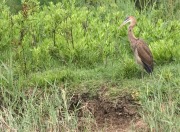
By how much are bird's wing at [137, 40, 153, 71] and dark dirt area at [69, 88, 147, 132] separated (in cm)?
52

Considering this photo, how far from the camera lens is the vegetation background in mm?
6082

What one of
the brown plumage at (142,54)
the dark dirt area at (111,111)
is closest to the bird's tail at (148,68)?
the brown plumage at (142,54)

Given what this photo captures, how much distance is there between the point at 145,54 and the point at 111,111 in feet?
2.81

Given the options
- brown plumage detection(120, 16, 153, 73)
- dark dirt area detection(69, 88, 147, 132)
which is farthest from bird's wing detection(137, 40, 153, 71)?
dark dirt area detection(69, 88, 147, 132)

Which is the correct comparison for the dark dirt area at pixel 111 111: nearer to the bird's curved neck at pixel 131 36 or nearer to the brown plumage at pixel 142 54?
the brown plumage at pixel 142 54

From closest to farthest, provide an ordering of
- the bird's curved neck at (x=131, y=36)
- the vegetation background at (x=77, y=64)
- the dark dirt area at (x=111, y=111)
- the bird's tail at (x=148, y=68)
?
1. the vegetation background at (x=77, y=64)
2. the dark dirt area at (x=111, y=111)
3. the bird's tail at (x=148, y=68)
4. the bird's curved neck at (x=131, y=36)

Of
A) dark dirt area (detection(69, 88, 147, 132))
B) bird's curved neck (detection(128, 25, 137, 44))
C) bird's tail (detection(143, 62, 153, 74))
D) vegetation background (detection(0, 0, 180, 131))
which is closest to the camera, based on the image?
vegetation background (detection(0, 0, 180, 131))

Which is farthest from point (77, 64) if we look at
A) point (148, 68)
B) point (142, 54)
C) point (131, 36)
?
point (148, 68)

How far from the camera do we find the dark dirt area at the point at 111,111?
6.65m

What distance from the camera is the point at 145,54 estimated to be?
729 centimetres

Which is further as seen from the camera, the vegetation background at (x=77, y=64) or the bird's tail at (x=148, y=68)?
the bird's tail at (x=148, y=68)

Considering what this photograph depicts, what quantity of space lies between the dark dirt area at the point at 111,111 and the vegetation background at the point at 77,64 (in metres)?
0.06

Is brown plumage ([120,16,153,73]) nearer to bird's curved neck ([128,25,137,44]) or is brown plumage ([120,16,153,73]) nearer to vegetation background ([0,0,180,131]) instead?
bird's curved neck ([128,25,137,44])

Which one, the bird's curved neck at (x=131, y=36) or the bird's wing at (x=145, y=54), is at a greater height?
the bird's curved neck at (x=131, y=36)
